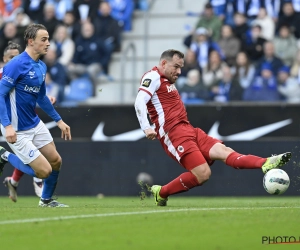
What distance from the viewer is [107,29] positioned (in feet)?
59.1

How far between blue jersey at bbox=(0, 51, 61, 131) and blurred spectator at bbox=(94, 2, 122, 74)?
26.7 feet

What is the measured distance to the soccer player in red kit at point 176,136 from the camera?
9.55 meters

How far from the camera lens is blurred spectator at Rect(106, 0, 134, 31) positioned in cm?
1842

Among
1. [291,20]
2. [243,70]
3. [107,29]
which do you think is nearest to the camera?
[243,70]

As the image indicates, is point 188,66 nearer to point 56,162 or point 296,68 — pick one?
point 296,68

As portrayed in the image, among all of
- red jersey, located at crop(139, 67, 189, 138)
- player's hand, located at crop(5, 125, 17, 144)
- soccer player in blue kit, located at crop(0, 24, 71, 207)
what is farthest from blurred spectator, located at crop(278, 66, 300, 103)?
player's hand, located at crop(5, 125, 17, 144)

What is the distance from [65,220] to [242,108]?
8219mm

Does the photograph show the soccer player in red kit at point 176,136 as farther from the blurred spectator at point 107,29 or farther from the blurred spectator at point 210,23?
the blurred spectator at point 107,29

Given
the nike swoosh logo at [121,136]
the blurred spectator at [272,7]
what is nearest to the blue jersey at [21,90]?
the nike swoosh logo at [121,136]

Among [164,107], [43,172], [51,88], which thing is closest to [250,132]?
[51,88]

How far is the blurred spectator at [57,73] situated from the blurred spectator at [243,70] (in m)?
3.81

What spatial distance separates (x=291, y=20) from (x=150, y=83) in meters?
7.96

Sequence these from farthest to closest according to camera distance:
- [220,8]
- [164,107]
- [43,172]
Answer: [220,8] → [164,107] → [43,172]

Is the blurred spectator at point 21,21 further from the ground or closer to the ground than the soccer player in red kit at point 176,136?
further from the ground
